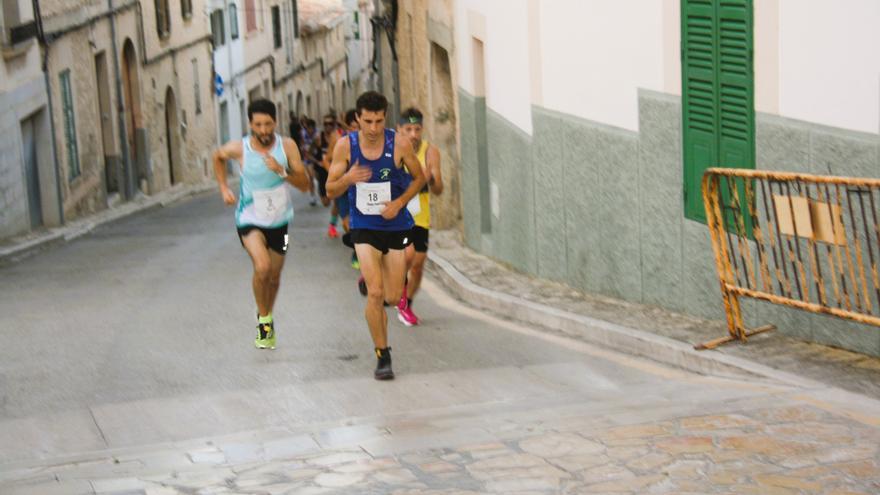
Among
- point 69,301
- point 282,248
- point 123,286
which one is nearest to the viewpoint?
point 282,248

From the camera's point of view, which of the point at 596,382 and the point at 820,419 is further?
the point at 596,382

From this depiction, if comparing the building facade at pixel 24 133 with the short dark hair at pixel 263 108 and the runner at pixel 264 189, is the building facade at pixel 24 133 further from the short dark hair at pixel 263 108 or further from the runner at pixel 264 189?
the short dark hair at pixel 263 108

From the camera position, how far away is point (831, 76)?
28.4 ft

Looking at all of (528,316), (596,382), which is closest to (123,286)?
(528,316)

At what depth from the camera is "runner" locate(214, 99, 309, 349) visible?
996cm

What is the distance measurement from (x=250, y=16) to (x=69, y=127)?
68.2 ft

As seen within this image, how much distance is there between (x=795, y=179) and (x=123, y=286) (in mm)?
8902

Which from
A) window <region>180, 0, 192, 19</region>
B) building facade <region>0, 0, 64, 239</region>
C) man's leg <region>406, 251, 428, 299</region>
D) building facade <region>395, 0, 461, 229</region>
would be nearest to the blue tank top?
man's leg <region>406, 251, 428, 299</region>

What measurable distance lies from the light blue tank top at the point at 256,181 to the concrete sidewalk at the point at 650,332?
241 centimetres

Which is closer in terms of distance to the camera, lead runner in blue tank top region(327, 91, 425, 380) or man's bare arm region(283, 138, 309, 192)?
lead runner in blue tank top region(327, 91, 425, 380)

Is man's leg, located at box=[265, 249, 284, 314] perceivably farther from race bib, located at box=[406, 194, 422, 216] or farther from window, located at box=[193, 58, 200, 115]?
window, located at box=[193, 58, 200, 115]

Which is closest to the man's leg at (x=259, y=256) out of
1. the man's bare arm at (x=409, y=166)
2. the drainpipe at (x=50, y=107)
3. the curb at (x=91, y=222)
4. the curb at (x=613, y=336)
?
the man's bare arm at (x=409, y=166)

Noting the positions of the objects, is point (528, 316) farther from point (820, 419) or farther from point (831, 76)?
point (820, 419)

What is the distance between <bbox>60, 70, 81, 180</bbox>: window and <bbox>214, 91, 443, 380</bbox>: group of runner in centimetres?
1741
